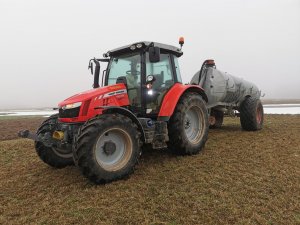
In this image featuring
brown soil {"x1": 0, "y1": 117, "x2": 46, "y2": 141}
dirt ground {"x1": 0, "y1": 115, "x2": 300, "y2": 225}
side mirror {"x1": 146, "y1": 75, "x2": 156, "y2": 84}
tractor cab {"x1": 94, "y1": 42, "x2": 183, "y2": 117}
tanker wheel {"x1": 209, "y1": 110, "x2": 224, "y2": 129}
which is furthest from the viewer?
brown soil {"x1": 0, "y1": 117, "x2": 46, "y2": 141}

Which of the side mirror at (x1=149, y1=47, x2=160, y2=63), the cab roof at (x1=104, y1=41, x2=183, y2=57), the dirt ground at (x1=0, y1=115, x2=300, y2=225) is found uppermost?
the cab roof at (x1=104, y1=41, x2=183, y2=57)

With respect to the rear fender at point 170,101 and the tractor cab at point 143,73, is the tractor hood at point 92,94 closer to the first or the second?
the tractor cab at point 143,73

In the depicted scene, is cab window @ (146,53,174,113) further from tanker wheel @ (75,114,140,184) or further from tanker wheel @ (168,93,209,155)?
tanker wheel @ (75,114,140,184)

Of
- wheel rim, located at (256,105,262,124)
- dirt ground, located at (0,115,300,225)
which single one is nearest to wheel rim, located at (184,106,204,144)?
dirt ground, located at (0,115,300,225)

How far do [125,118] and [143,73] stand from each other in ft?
4.38

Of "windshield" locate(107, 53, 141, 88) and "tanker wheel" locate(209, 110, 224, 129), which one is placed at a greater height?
"windshield" locate(107, 53, 141, 88)

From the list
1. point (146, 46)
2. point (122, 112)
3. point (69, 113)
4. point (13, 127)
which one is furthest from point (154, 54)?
point (13, 127)

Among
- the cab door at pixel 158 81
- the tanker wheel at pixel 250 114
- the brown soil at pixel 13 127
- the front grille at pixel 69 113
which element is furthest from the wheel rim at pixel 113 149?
the brown soil at pixel 13 127

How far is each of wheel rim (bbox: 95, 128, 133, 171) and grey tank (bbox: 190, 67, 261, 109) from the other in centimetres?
428

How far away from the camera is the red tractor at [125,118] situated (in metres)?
4.67

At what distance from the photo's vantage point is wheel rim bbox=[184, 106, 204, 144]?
21.9 ft

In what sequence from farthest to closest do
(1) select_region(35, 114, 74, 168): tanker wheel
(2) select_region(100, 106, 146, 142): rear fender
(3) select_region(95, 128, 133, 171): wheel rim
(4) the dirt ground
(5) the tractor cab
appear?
(5) the tractor cab → (1) select_region(35, 114, 74, 168): tanker wheel → (2) select_region(100, 106, 146, 142): rear fender → (3) select_region(95, 128, 133, 171): wheel rim → (4) the dirt ground

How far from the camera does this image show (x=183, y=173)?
5207 mm

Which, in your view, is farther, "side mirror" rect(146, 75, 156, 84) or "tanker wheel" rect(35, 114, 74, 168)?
"side mirror" rect(146, 75, 156, 84)
